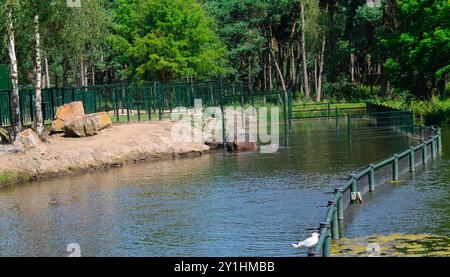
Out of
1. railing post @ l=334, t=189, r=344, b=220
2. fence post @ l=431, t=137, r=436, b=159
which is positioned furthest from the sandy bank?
railing post @ l=334, t=189, r=344, b=220

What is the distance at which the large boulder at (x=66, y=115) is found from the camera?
1703 inches

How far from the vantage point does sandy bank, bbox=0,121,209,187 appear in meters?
35.1

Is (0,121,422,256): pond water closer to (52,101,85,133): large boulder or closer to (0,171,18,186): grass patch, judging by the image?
(0,171,18,186): grass patch

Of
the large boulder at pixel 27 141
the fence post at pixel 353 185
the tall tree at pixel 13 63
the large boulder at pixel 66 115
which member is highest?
the tall tree at pixel 13 63

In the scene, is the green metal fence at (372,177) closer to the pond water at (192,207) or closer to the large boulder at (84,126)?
the pond water at (192,207)

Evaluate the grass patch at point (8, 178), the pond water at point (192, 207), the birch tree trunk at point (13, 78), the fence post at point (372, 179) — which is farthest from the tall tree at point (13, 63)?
the fence post at point (372, 179)

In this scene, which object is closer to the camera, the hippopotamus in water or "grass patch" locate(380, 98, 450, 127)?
the hippopotamus in water

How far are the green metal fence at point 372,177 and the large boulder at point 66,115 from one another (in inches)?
671

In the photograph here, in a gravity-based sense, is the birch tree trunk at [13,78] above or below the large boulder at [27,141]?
above

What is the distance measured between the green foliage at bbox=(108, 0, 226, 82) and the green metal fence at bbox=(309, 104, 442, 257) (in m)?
34.6

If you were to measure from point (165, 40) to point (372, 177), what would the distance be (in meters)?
51.8

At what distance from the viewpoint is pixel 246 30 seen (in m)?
96.0

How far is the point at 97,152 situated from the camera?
3947 cm

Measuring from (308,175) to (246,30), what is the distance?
214 ft
